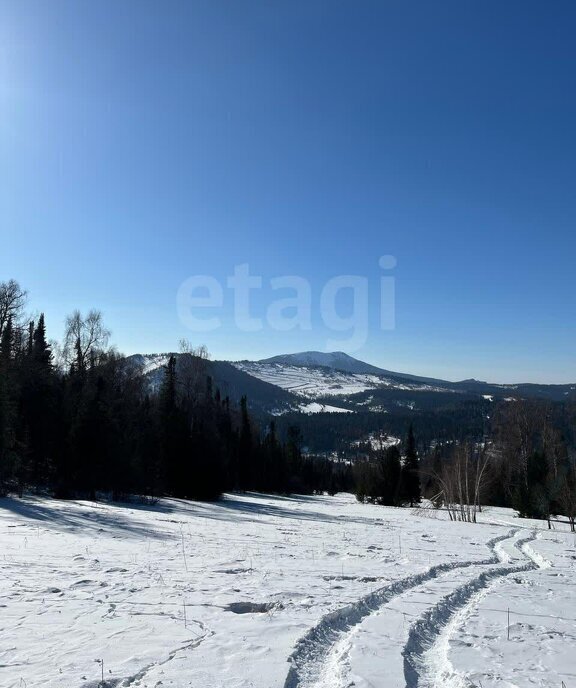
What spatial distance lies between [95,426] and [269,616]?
2582 cm

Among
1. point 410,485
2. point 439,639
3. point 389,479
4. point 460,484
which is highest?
point 439,639

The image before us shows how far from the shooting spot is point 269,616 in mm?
7703

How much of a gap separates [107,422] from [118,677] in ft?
92.3

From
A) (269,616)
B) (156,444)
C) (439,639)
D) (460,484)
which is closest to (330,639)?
(269,616)

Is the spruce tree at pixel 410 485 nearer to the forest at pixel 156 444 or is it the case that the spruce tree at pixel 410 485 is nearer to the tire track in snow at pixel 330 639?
the forest at pixel 156 444

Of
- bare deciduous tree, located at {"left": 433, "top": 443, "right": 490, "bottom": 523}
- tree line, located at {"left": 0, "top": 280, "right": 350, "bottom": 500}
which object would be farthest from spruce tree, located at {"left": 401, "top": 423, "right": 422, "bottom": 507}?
tree line, located at {"left": 0, "top": 280, "right": 350, "bottom": 500}

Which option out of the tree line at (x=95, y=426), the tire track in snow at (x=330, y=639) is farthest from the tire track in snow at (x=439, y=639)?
the tree line at (x=95, y=426)

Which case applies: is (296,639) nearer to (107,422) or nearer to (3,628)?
(3,628)

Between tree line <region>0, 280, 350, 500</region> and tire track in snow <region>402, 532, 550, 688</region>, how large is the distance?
2424 centimetres

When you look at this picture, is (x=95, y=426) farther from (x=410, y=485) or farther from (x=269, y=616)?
(x=410, y=485)

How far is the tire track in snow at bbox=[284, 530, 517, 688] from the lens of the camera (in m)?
5.54

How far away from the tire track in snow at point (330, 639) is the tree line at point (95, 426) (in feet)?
76.6

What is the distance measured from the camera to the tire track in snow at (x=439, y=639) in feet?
18.3

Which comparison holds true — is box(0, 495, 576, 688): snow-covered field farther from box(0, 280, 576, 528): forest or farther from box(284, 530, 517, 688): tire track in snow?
box(0, 280, 576, 528): forest
